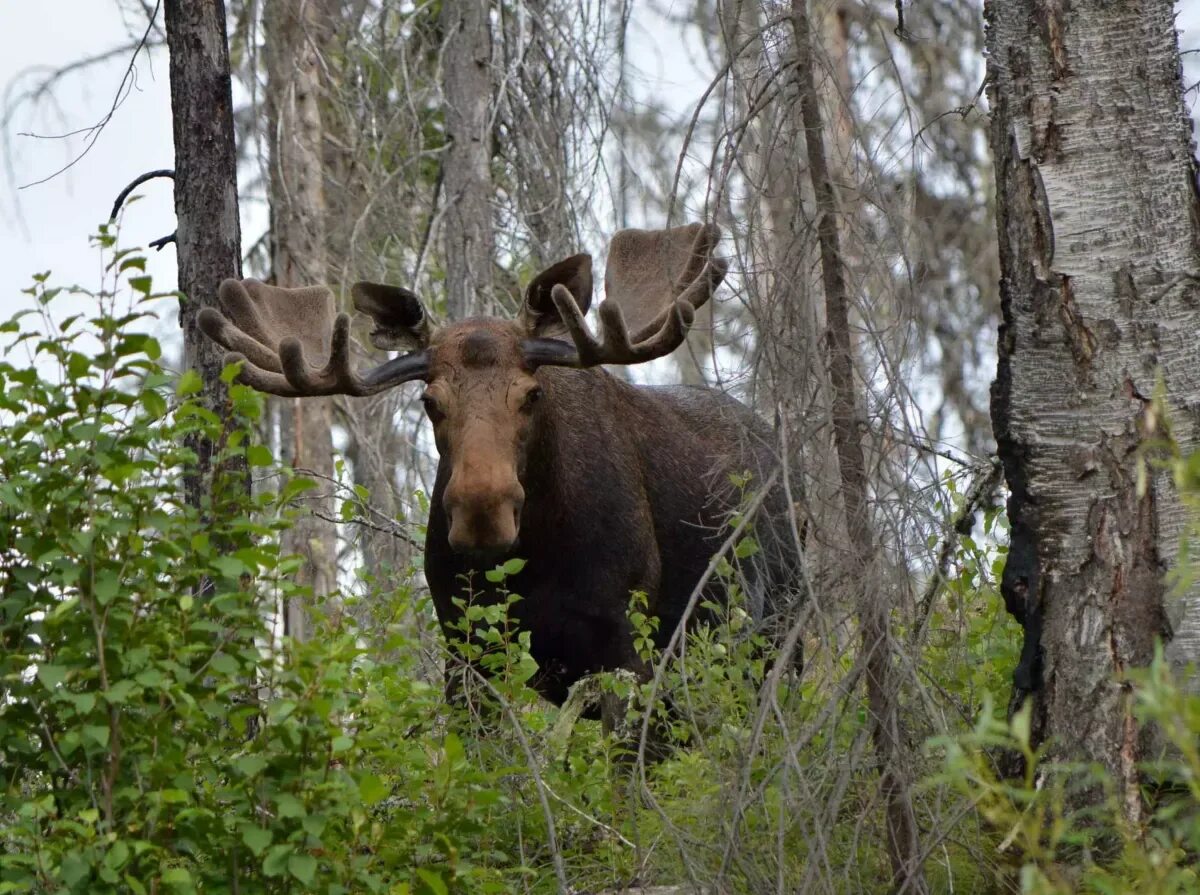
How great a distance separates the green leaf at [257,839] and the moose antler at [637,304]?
269cm

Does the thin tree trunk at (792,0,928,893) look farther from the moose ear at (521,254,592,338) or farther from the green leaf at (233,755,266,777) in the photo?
the moose ear at (521,254,592,338)

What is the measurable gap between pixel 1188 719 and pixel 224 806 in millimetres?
2882

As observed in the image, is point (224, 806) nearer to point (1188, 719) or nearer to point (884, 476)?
point (884, 476)

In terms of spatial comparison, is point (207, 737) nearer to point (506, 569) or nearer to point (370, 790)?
point (370, 790)

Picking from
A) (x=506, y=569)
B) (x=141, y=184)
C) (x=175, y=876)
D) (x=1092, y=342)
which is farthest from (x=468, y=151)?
(x=175, y=876)

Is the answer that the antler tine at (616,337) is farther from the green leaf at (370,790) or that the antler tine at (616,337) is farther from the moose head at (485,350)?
the green leaf at (370,790)

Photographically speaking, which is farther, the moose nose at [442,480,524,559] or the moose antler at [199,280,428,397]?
the moose antler at [199,280,428,397]

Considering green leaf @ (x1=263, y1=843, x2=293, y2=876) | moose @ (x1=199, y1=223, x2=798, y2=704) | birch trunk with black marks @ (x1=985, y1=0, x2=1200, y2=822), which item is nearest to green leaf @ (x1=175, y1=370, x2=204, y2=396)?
green leaf @ (x1=263, y1=843, x2=293, y2=876)

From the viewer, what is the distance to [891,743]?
5.04 m

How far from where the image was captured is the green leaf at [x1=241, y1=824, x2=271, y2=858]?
4.13 metres

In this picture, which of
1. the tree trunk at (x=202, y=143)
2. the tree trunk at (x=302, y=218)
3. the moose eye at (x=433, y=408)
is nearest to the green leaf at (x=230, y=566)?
the moose eye at (x=433, y=408)

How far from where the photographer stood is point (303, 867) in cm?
413

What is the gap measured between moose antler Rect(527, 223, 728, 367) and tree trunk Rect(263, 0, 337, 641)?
7.98m

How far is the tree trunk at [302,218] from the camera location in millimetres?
16234
